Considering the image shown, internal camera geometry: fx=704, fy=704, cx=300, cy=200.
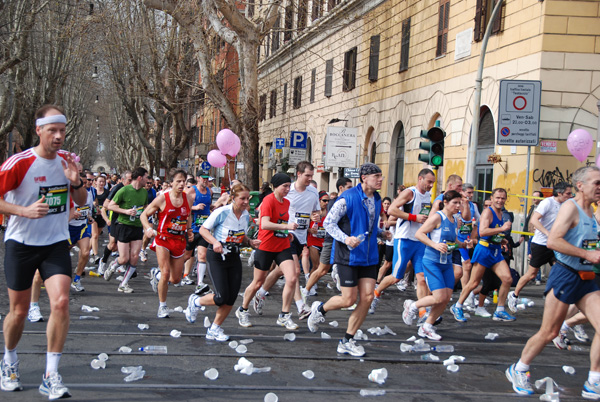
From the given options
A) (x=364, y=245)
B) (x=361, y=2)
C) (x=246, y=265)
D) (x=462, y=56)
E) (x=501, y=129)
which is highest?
(x=361, y=2)

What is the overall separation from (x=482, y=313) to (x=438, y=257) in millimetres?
2661

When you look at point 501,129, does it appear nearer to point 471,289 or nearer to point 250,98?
point 471,289

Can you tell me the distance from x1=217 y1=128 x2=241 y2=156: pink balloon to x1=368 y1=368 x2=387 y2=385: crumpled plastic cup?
14.8 m

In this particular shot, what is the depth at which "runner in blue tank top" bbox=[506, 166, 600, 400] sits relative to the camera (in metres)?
5.71

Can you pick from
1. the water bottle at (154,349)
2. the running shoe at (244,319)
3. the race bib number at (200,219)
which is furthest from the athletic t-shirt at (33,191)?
the race bib number at (200,219)

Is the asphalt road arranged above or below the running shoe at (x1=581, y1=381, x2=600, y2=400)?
below

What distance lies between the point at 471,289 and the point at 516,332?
116 centimetres

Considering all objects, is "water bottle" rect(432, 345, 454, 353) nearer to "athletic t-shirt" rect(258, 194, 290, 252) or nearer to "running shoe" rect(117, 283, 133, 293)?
"athletic t-shirt" rect(258, 194, 290, 252)

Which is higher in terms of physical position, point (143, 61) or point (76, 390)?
point (143, 61)

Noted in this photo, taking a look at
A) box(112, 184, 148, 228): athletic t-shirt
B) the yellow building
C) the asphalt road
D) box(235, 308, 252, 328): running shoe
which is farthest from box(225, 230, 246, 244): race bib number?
the yellow building

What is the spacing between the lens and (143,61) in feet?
116

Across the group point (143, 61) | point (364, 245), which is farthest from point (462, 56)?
point (143, 61)


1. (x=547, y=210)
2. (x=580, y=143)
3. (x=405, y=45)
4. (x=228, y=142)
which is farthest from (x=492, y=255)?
(x=405, y=45)

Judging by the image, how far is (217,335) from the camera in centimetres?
760
